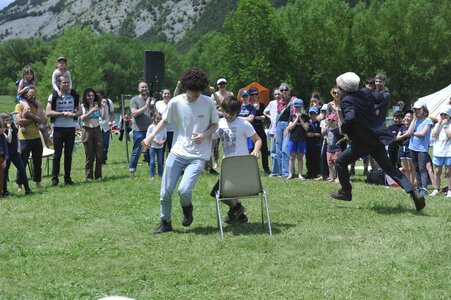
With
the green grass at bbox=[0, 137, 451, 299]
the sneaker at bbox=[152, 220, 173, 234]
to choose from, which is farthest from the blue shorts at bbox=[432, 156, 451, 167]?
the sneaker at bbox=[152, 220, 173, 234]

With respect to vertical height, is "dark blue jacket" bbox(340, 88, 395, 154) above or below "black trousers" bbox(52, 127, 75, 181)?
above

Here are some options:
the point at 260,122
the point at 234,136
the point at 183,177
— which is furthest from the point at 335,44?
the point at 183,177

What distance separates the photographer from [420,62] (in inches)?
Answer: 2197

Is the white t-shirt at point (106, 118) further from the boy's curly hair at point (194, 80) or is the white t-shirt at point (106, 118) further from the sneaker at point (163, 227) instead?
the boy's curly hair at point (194, 80)

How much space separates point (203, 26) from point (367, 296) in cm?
18952

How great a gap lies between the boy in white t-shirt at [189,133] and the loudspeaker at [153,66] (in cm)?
782

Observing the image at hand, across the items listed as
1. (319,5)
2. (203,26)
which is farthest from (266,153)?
(203,26)

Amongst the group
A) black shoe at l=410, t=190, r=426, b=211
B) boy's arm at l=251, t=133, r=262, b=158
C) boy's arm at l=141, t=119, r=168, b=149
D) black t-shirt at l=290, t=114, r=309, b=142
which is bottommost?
black shoe at l=410, t=190, r=426, b=211

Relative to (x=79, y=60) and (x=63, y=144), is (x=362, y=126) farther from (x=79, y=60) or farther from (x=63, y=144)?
(x=79, y=60)

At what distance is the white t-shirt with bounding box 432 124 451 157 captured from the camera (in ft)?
34.0

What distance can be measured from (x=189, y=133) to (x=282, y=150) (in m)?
5.64

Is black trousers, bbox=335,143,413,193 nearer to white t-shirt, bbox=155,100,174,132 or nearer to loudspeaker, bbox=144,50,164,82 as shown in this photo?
white t-shirt, bbox=155,100,174,132

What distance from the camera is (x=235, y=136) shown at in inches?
308

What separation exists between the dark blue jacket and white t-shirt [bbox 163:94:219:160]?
6.85 feet
